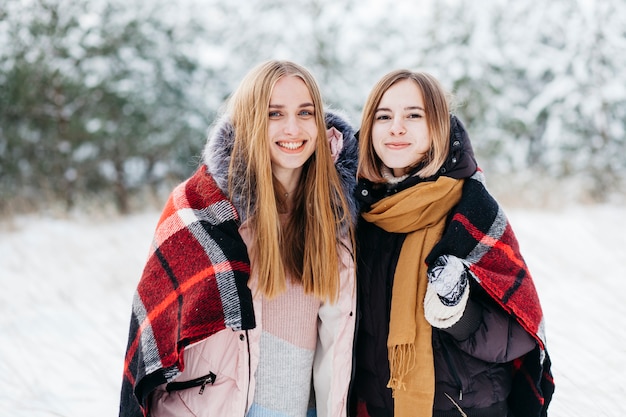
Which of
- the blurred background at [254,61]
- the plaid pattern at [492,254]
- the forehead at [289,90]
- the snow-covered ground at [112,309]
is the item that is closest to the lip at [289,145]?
the forehead at [289,90]

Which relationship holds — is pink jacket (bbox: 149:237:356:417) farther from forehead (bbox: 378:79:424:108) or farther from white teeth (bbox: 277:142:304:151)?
forehead (bbox: 378:79:424:108)

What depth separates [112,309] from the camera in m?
4.88

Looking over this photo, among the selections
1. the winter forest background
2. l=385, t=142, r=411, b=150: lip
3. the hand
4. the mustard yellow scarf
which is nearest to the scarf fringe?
the mustard yellow scarf

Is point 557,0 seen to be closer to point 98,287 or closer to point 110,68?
point 110,68

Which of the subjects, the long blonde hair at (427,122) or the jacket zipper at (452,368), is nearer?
the jacket zipper at (452,368)

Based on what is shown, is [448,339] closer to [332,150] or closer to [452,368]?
[452,368]

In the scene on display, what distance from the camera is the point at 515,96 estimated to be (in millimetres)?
10812

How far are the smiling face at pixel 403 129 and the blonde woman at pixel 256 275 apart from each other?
182 millimetres

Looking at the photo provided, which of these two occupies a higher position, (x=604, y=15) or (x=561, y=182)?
(x=604, y=15)

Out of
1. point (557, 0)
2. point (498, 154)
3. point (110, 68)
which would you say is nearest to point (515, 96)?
point (498, 154)

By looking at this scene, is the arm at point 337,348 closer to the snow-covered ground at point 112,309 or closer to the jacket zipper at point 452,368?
the jacket zipper at point 452,368

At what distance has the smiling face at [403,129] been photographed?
2111mm

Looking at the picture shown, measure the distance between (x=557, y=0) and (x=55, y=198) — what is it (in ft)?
34.6

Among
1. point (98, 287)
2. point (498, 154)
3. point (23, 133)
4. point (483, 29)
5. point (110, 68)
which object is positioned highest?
point (483, 29)
